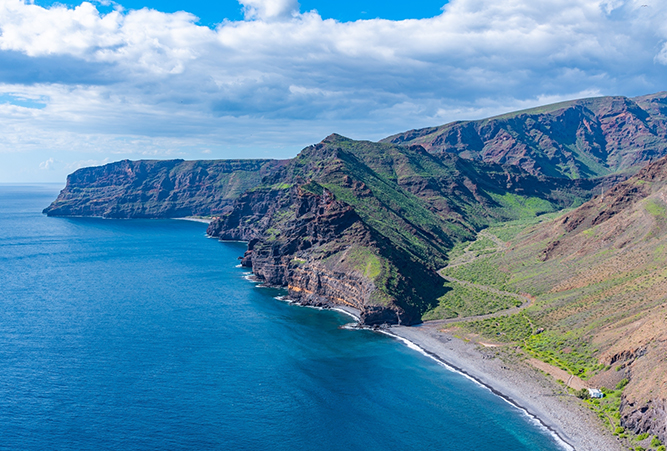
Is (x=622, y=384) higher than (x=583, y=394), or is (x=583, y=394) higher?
(x=622, y=384)

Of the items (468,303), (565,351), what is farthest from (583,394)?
(468,303)

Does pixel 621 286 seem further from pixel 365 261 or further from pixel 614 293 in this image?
pixel 365 261

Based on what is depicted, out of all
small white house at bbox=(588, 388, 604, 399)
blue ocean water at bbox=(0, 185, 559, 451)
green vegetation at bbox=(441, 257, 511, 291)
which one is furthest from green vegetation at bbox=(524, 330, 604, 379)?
green vegetation at bbox=(441, 257, 511, 291)

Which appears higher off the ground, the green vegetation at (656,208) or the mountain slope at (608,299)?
the green vegetation at (656,208)

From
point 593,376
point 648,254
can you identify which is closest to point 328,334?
point 593,376

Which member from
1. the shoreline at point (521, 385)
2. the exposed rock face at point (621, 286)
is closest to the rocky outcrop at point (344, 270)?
the shoreline at point (521, 385)

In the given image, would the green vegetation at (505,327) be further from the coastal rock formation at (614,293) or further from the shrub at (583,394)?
the shrub at (583,394)

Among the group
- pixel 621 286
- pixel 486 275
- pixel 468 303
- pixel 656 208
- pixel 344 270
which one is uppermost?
pixel 656 208

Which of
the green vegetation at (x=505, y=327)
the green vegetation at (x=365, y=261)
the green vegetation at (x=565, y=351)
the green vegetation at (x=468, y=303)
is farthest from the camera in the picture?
the green vegetation at (x=365, y=261)
